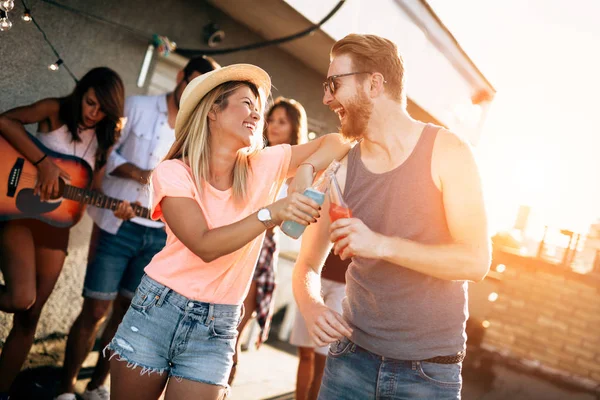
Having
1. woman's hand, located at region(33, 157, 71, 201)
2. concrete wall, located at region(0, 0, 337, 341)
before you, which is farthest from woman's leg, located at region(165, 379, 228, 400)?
concrete wall, located at region(0, 0, 337, 341)

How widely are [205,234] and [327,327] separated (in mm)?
592

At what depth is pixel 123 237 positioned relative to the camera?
381 cm

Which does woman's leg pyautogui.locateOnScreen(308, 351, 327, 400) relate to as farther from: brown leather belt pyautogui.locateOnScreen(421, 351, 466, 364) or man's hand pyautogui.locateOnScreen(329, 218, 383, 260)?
man's hand pyautogui.locateOnScreen(329, 218, 383, 260)

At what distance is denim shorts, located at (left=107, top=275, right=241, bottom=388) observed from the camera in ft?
6.89

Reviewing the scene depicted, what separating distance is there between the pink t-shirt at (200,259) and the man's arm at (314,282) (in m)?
0.26

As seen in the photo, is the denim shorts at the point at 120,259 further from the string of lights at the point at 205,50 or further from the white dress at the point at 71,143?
the string of lights at the point at 205,50

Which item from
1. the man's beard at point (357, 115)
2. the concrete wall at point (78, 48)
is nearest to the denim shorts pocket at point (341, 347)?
the man's beard at point (357, 115)

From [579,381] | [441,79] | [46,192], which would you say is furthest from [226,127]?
[579,381]

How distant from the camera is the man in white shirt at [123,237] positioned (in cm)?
370

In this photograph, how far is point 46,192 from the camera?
3547 millimetres

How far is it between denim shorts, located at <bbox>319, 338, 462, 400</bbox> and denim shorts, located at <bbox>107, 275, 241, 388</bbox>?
0.48m

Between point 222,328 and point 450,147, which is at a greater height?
point 450,147

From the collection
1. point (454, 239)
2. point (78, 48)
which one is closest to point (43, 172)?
point (78, 48)

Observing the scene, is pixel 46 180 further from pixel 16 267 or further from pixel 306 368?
pixel 306 368
